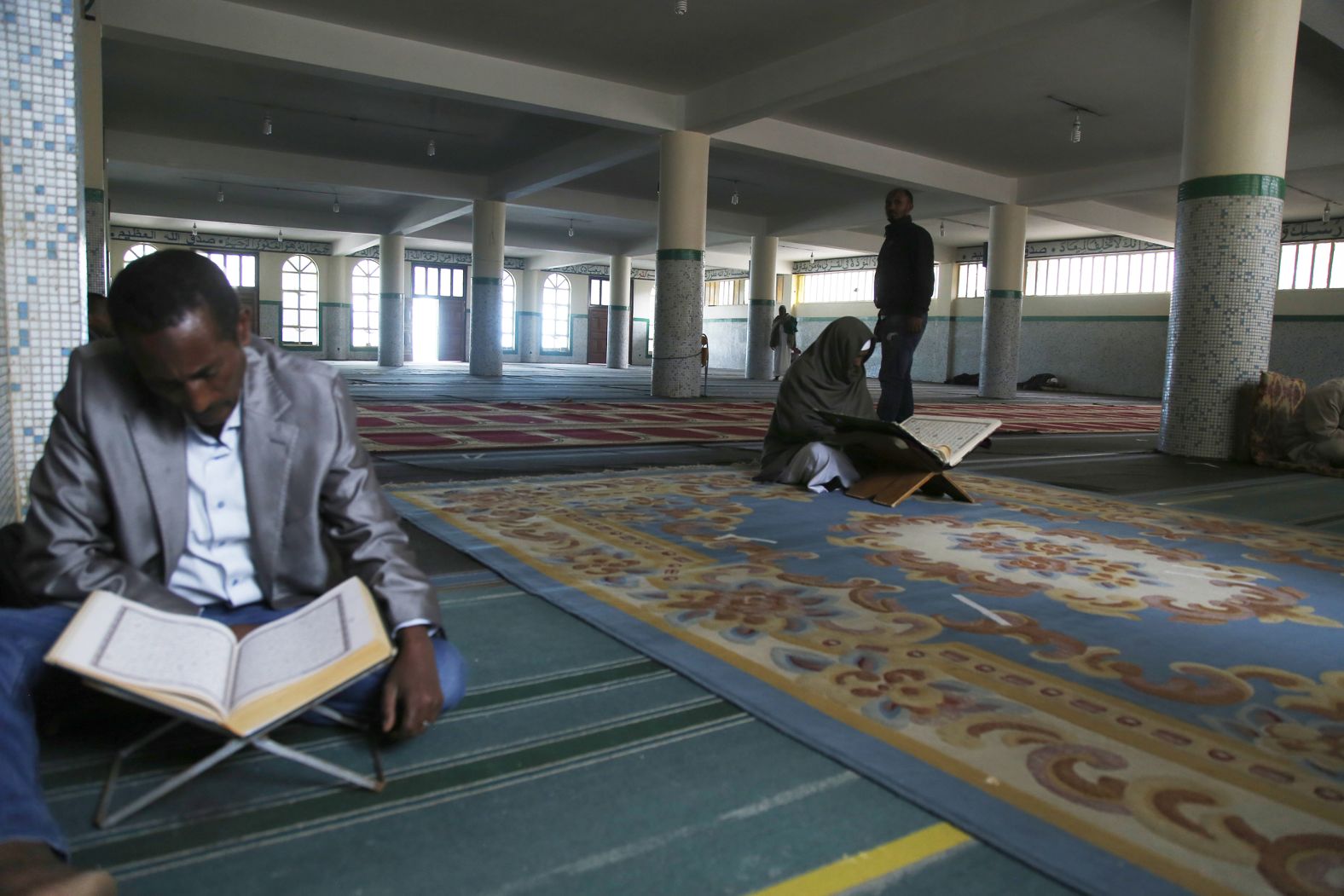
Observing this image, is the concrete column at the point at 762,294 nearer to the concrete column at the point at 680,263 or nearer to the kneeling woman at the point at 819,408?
the concrete column at the point at 680,263

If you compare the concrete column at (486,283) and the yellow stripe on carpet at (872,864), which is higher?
the concrete column at (486,283)

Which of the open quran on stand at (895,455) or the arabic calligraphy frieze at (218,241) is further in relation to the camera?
the arabic calligraphy frieze at (218,241)

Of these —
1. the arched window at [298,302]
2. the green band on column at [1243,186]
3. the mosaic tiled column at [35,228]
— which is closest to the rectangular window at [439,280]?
the arched window at [298,302]

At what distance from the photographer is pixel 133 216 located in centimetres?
1973

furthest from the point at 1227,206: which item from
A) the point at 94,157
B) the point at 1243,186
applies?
the point at 94,157

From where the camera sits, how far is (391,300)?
20.2 metres

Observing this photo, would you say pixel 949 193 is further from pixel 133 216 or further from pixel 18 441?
pixel 133 216

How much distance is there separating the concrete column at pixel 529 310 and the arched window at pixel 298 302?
5.88 metres

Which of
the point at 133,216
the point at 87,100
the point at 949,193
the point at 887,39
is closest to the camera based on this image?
the point at 87,100

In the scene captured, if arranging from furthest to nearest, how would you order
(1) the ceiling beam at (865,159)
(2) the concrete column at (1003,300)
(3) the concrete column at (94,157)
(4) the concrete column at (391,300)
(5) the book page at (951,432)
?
(4) the concrete column at (391,300), (2) the concrete column at (1003,300), (1) the ceiling beam at (865,159), (3) the concrete column at (94,157), (5) the book page at (951,432)

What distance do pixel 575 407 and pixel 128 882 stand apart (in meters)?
7.95

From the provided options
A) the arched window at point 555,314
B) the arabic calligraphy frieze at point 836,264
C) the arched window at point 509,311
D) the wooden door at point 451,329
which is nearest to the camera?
the arabic calligraphy frieze at point 836,264

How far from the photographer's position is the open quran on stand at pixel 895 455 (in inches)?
152

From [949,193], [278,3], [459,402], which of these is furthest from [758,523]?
[949,193]
